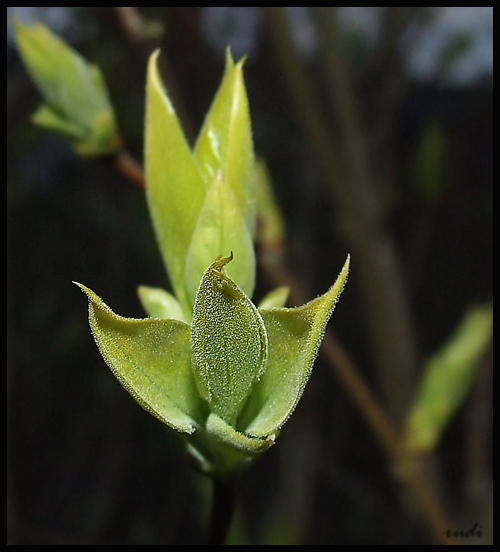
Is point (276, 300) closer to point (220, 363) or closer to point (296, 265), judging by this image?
point (220, 363)

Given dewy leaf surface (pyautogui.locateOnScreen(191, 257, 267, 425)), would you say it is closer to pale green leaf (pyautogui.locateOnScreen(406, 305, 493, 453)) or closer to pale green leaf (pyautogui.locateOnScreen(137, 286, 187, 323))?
pale green leaf (pyautogui.locateOnScreen(137, 286, 187, 323))

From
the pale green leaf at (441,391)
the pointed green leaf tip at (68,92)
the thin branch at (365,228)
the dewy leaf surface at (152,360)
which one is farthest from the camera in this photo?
the thin branch at (365,228)

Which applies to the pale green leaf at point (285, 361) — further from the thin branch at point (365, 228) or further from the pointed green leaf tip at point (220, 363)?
the thin branch at point (365, 228)

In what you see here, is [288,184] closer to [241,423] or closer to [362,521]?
[362,521]

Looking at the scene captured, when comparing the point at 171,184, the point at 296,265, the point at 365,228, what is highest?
the point at 171,184

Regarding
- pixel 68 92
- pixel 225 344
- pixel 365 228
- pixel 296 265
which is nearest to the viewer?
pixel 225 344

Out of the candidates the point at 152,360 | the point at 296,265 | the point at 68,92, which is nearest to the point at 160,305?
the point at 152,360

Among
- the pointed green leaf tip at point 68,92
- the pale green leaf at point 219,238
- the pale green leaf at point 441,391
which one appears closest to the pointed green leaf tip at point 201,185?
the pale green leaf at point 219,238
